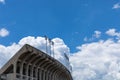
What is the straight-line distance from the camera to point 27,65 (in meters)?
81.9

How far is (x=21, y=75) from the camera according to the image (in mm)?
78250

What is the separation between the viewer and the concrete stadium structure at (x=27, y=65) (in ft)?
247

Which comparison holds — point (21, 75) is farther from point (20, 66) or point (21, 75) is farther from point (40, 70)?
point (40, 70)

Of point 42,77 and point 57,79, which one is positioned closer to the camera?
point 42,77

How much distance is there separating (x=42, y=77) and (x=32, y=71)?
36.1 feet

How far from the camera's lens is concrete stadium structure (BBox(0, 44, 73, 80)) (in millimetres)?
75188

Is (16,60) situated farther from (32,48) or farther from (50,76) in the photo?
(50,76)

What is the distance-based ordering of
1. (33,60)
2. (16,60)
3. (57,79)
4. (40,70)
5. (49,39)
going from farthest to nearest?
1. (57,79)
2. (49,39)
3. (40,70)
4. (33,60)
5. (16,60)

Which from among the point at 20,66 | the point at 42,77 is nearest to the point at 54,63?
the point at 42,77

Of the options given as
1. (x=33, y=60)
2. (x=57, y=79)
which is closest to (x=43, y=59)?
(x=33, y=60)

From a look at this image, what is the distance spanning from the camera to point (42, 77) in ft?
316

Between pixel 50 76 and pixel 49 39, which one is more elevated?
pixel 49 39

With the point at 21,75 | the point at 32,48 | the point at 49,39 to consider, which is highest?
the point at 49,39

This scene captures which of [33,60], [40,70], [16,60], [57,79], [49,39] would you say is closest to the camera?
[16,60]
